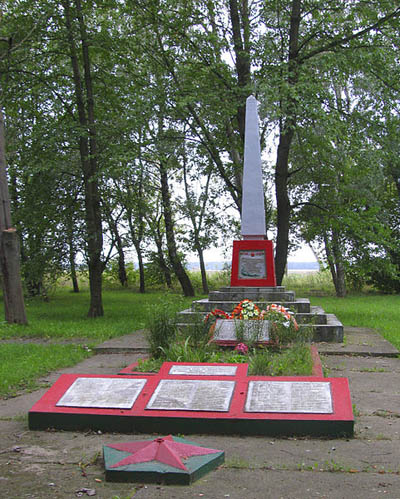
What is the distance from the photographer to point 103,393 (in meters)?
5.18

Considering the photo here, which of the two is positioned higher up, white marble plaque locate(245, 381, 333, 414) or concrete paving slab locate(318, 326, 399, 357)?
white marble plaque locate(245, 381, 333, 414)

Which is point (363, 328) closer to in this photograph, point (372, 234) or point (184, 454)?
point (372, 234)

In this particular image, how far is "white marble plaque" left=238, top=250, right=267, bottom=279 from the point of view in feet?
38.9

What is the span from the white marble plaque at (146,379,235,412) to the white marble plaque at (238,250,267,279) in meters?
6.75

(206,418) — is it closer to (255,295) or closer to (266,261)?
(255,295)

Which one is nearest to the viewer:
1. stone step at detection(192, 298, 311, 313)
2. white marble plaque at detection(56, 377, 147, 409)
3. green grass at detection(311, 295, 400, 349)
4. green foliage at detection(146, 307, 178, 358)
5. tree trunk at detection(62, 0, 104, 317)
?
white marble plaque at detection(56, 377, 147, 409)

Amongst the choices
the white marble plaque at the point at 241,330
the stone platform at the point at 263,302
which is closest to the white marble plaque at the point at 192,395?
the white marble plaque at the point at 241,330

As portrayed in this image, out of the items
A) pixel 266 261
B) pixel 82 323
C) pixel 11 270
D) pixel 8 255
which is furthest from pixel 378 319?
pixel 8 255

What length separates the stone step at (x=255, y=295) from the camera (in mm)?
11250

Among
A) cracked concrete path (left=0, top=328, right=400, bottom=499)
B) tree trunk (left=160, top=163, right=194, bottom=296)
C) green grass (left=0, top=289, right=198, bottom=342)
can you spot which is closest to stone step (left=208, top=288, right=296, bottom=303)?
green grass (left=0, top=289, right=198, bottom=342)

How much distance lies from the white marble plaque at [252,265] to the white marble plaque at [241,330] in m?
3.44

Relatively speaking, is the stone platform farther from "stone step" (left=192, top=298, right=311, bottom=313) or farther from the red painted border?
the red painted border

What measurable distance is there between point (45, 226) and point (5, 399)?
9257 mm

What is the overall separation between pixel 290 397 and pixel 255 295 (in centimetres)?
660
